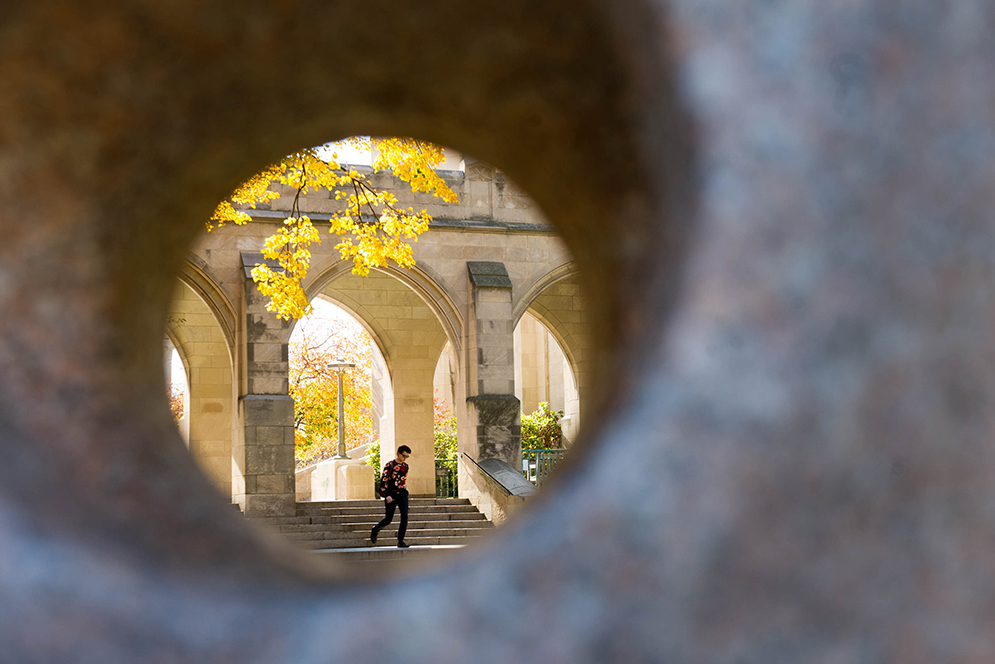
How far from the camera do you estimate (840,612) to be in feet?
3.51

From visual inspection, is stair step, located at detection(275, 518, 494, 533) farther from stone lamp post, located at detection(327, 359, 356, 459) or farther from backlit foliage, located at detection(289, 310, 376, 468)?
backlit foliage, located at detection(289, 310, 376, 468)

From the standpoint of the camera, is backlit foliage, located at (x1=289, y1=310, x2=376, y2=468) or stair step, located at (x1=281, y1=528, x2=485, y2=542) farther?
backlit foliage, located at (x1=289, y1=310, x2=376, y2=468)

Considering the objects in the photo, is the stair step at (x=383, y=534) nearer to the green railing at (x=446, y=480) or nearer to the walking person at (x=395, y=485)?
the walking person at (x=395, y=485)

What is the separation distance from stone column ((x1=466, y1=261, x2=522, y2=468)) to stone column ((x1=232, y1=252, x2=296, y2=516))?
3009 mm

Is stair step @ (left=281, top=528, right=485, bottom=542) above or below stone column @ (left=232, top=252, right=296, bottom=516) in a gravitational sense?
below

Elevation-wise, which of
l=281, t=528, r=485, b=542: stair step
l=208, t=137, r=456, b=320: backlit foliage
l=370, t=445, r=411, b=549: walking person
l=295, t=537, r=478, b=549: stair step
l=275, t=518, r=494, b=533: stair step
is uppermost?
l=208, t=137, r=456, b=320: backlit foliage

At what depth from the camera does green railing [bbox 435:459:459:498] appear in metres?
19.4

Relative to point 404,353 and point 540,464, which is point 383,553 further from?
point 404,353

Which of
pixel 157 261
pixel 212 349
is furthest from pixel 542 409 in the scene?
pixel 157 261

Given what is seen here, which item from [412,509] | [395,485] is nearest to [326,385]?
[412,509]

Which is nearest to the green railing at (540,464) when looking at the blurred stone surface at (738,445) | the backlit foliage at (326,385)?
the backlit foliage at (326,385)

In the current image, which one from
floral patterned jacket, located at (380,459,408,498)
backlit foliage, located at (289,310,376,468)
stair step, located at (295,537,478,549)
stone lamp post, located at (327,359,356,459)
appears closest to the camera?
floral patterned jacket, located at (380,459,408,498)

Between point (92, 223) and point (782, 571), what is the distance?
3.57 feet

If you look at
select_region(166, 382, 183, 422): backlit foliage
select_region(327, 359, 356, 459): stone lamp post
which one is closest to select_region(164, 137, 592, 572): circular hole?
select_region(327, 359, 356, 459): stone lamp post
